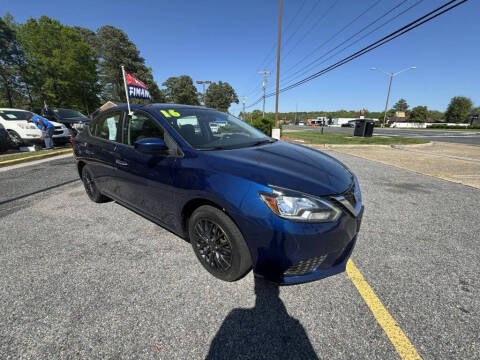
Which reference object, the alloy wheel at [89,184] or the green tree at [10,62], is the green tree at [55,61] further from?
the alloy wheel at [89,184]

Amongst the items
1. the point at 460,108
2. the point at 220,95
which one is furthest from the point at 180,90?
the point at 460,108

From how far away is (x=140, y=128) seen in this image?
2.52m

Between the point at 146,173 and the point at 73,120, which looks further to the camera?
the point at 73,120

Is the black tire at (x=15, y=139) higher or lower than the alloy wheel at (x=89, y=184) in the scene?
higher

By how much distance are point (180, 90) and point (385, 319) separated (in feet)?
253

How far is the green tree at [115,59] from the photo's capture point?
44.3m

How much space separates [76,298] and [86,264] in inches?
18.8

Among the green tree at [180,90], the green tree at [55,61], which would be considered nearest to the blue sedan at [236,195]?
the green tree at [55,61]

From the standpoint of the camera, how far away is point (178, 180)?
77.5 inches

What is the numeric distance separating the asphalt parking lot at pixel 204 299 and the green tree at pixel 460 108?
314ft

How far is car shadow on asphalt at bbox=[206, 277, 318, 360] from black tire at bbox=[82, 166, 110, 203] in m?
3.03

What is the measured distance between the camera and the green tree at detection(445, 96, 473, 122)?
222 ft

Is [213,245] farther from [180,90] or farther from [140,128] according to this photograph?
[180,90]

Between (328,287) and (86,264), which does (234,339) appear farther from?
(86,264)
